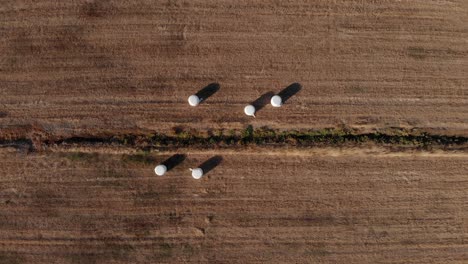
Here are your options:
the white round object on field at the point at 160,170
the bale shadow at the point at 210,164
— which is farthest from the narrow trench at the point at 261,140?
the white round object on field at the point at 160,170

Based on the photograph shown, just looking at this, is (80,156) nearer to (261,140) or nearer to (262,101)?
(261,140)

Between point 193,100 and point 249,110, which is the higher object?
point 193,100

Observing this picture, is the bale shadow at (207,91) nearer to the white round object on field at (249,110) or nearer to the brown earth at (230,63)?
the brown earth at (230,63)

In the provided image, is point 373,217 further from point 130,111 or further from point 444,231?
point 130,111

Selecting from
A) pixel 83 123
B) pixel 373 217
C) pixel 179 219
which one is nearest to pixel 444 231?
pixel 373 217

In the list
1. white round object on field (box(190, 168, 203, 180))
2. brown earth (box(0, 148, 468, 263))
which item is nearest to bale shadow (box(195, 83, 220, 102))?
brown earth (box(0, 148, 468, 263))

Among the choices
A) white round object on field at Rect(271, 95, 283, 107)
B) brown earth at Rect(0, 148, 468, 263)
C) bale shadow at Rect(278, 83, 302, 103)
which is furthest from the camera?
bale shadow at Rect(278, 83, 302, 103)

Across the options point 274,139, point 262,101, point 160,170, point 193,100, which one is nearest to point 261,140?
point 274,139

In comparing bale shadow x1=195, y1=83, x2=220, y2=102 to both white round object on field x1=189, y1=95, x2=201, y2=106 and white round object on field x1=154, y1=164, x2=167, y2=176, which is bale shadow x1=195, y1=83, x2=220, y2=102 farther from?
white round object on field x1=154, y1=164, x2=167, y2=176
